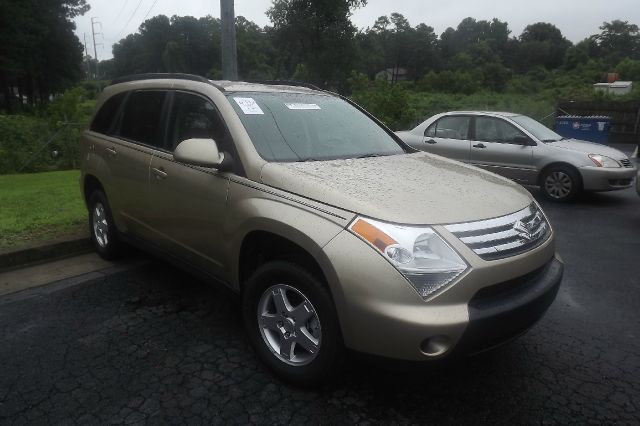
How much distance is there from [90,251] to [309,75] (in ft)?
112

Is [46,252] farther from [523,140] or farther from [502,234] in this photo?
[523,140]

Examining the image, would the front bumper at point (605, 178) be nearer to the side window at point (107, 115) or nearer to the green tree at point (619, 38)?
the side window at point (107, 115)

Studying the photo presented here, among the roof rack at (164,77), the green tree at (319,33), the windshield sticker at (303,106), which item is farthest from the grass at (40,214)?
the green tree at (319,33)

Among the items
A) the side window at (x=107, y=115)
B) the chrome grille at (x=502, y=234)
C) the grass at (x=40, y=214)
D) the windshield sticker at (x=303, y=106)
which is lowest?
the grass at (x=40, y=214)

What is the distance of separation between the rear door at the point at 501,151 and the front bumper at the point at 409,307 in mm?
6226

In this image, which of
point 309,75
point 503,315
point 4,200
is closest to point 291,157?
point 503,315

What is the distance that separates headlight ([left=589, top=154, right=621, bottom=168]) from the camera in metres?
7.44

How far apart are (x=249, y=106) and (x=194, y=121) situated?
48cm

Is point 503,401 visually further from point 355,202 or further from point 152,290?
point 152,290

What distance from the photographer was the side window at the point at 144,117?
3824 mm

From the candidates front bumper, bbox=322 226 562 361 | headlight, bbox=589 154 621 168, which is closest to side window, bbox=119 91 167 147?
front bumper, bbox=322 226 562 361

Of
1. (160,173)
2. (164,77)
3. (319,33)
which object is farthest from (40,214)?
(319,33)

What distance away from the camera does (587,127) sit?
13.6 meters

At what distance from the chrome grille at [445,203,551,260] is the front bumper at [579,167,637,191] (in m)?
5.54
